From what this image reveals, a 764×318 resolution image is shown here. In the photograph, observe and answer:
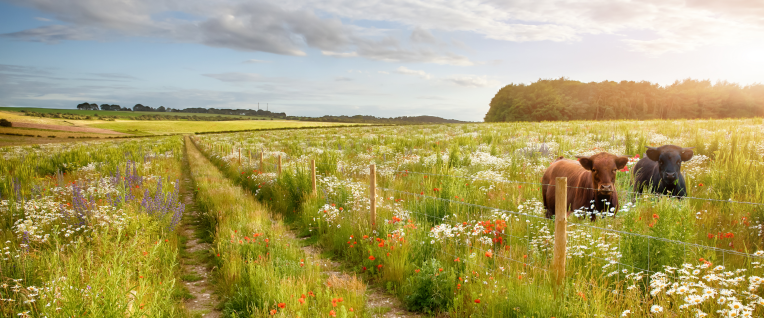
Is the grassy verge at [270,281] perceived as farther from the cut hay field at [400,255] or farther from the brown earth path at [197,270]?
the brown earth path at [197,270]

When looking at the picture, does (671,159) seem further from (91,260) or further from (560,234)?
(91,260)

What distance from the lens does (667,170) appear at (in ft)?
24.1

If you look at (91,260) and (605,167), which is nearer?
(91,260)

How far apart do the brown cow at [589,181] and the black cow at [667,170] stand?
A: 1.58m

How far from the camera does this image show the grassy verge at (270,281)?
4.46m

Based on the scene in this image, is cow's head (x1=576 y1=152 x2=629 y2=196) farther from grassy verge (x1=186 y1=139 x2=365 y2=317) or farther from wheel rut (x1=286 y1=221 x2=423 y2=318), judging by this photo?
grassy verge (x1=186 y1=139 x2=365 y2=317)

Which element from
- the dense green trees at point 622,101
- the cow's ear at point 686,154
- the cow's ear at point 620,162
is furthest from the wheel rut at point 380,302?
the dense green trees at point 622,101

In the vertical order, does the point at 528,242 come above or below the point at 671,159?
below

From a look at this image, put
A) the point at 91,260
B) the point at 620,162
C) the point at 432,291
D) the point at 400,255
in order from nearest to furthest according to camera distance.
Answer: the point at 91,260, the point at 432,291, the point at 400,255, the point at 620,162

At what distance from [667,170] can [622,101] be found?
9758 cm

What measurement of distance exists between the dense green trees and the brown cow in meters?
78.3

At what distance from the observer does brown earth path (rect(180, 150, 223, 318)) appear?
5.32 m

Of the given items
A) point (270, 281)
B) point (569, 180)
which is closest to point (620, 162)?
point (569, 180)

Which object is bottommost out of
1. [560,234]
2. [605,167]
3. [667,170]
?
[560,234]
